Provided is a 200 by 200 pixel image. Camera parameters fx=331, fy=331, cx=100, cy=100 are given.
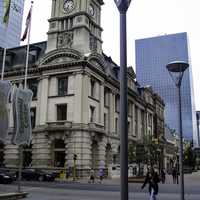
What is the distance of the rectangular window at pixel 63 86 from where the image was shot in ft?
159

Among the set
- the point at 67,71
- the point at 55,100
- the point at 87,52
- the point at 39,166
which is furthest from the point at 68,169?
the point at 87,52

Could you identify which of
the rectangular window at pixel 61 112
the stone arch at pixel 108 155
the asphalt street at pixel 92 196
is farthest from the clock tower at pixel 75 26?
the asphalt street at pixel 92 196

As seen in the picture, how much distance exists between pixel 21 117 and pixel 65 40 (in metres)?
31.1

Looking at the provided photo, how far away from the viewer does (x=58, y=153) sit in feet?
153

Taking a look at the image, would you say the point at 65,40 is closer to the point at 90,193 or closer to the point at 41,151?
the point at 41,151

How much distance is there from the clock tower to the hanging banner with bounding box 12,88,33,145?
27663 mm

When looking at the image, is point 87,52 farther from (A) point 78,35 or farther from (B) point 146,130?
(B) point 146,130

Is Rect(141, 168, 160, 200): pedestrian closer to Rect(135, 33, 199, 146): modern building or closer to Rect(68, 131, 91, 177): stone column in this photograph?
Rect(68, 131, 91, 177): stone column

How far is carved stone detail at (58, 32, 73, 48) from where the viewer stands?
50188 mm

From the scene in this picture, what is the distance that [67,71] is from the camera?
4772 centimetres

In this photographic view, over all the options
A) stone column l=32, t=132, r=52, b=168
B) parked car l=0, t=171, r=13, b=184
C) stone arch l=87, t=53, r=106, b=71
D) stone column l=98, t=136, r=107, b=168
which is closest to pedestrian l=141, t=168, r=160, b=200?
parked car l=0, t=171, r=13, b=184

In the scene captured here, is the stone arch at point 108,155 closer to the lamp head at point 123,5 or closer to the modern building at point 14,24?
the modern building at point 14,24

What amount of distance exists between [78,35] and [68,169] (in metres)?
19.8

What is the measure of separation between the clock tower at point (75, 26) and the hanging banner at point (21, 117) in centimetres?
2766
